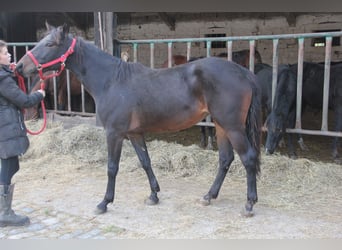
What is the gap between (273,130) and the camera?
4.96 m

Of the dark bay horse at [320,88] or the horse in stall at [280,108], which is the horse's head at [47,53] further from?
the dark bay horse at [320,88]

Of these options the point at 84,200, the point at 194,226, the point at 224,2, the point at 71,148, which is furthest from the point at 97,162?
the point at 224,2

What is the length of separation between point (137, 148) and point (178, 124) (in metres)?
0.55

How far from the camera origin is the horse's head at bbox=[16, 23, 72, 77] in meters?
3.32

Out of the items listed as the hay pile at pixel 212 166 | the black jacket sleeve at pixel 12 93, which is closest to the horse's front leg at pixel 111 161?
the black jacket sleeve at pixel 12 93

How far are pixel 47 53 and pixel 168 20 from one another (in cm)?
726

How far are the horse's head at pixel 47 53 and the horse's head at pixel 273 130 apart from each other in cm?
292

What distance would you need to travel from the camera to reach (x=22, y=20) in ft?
34.4

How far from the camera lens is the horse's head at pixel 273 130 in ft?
16.3

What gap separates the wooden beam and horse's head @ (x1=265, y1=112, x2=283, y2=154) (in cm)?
586

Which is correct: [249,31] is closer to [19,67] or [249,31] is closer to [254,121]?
[254,121]

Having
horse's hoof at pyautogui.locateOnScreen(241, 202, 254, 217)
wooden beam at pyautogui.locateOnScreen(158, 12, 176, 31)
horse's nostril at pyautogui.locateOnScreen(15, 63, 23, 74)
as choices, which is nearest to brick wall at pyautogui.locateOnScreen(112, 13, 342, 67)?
wooden beam at pyautogui.locateOnScreen(158, 12, 176, 31)

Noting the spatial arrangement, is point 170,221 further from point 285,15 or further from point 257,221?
point 285,15

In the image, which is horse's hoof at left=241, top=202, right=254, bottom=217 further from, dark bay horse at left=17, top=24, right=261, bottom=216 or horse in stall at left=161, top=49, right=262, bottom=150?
horse in stall at left=161, top=49, right=262, bottom=150
